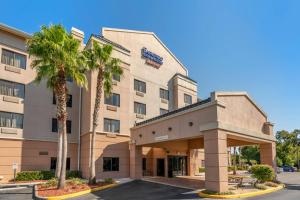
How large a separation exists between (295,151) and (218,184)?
60.5 m

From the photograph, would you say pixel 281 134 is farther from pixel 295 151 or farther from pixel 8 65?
pixel 8 65

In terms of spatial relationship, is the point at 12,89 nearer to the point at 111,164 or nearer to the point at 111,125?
the point at 111,125

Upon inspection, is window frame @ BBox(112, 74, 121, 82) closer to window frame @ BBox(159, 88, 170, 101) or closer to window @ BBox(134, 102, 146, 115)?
window @ BBox(134, 102, 146, 115)

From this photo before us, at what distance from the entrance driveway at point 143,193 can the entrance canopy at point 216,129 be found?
2.35 metres

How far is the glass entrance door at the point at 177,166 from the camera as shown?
105 ft

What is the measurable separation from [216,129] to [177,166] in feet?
56.8

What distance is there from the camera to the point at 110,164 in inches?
1142

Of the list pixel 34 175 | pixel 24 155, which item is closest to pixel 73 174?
pixel 34 175

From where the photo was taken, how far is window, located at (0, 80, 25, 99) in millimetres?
26375

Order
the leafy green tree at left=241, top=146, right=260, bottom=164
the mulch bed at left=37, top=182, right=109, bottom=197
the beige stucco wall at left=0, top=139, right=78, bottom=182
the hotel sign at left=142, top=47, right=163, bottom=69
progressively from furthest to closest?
the leafy green tree at left=241, top=146, right=260, bottom=164 → the hotel sign at left=142, top=47, right=163, bottom=69 → the beige stucco wall at left=0, top=139, right=78, bottom=182 → the mulch bed at left=37, top=182, right=109, bottom=197

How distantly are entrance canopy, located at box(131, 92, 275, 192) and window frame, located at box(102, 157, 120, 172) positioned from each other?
2124 mm

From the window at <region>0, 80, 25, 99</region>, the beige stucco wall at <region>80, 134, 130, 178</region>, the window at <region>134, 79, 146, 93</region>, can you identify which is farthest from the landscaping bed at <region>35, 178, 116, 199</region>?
the window at <region>134, 79, 146, 93</region>

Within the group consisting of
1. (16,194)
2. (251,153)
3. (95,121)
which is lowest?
(251,153)

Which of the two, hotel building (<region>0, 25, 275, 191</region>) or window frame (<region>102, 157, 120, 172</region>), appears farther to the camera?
window frame (<region>102, 157, 120, 172</region>)
